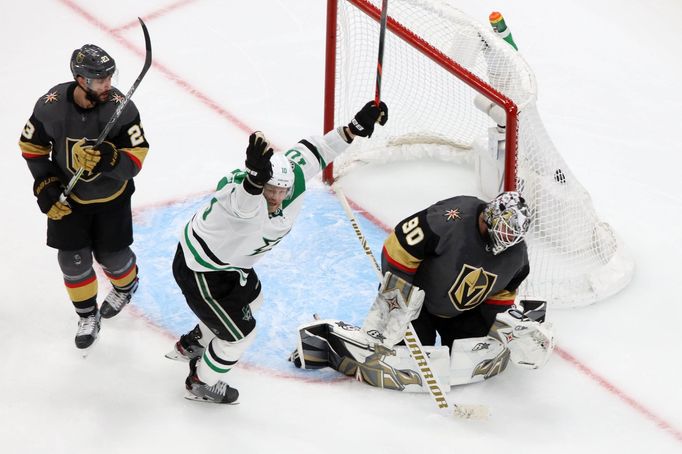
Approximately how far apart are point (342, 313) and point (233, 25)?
2.36m

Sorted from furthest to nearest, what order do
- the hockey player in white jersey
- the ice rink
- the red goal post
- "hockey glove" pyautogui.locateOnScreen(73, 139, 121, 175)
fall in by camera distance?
the red goal post
the ice rink
"hockey glove" pyautogui.locateOnScreen(73, 139, 121, 175)
the hockey player in white jersey

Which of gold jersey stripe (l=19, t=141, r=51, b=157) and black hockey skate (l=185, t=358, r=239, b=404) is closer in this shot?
gold jersey stripe (l=19, t=141, r=51, b=157)

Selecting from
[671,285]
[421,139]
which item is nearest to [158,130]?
[421,139]

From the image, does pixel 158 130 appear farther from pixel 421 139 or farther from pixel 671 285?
pixel 671 285

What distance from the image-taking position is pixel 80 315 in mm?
4023

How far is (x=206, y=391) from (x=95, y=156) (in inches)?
36.1

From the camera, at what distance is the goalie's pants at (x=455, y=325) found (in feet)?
13.1

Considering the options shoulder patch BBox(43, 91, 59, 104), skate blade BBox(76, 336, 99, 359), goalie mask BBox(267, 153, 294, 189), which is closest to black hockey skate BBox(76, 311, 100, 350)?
skate blade BBox(76, 336, 99, 359)

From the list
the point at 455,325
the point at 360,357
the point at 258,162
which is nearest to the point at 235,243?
the point at 258,162

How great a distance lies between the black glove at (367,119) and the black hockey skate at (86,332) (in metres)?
1.21

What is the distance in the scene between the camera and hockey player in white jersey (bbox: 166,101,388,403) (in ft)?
10.8

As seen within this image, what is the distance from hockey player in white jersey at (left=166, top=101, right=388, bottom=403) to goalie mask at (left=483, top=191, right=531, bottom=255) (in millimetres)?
496

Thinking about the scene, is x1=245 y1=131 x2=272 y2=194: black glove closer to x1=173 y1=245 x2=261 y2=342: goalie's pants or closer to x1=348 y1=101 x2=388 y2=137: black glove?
x1=173 y1=245 x2=261 y2=342: goalie's pants

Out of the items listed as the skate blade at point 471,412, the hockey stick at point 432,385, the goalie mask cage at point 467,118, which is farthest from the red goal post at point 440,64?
the skate blade at point 471,412
